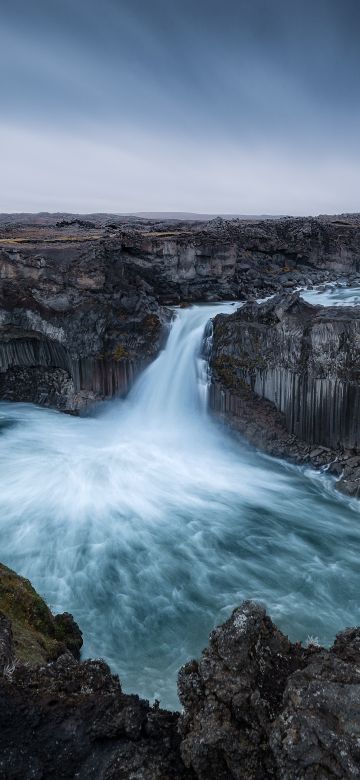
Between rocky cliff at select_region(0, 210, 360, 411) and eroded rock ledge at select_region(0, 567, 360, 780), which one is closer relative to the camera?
eroded rock ledge at select_region(0, 567, 360, 780)

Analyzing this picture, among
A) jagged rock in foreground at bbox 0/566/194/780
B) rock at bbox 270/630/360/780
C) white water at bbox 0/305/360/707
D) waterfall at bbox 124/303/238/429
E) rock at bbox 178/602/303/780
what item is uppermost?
rock at bbox 270/630/360/780

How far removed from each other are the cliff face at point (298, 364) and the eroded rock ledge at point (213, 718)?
14290 mm

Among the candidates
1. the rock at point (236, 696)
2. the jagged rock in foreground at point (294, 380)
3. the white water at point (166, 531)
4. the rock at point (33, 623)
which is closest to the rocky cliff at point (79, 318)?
the white water at point (166, 531)

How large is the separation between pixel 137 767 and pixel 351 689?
2.00m

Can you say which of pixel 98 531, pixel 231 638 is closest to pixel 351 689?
pixel 231 638

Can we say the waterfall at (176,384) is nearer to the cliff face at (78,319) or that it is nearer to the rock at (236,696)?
the cliff face at (78,319)

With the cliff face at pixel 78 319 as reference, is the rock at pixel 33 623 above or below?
below

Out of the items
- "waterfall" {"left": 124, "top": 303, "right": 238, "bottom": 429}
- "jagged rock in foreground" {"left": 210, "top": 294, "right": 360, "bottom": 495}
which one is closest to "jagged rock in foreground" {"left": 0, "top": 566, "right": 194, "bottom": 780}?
"jagged rock in foreground" {"left": 210, "top": 294, "right": 360, "bottom": 495}

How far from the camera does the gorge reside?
5305 millimetres

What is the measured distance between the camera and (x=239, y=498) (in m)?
17.4

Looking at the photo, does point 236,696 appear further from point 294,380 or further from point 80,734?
point 294,380

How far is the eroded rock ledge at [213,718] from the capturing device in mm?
4152

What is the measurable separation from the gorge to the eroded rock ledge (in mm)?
25

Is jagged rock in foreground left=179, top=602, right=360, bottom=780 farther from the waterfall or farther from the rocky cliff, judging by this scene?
the rocky cliff
